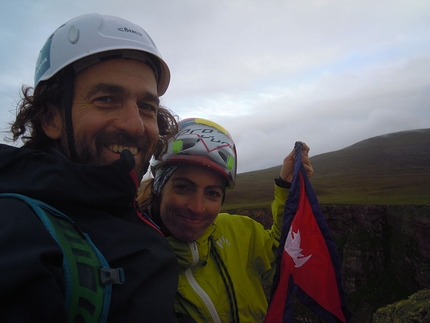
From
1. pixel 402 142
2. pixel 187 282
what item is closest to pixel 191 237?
pixel 187 282

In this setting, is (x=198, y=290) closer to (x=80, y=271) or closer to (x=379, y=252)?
(x=80, y=271)

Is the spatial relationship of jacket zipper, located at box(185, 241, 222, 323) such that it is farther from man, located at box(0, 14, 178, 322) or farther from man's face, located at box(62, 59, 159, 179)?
man's face, located at box(62, 59, 159, 179)

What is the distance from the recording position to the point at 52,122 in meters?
2.74

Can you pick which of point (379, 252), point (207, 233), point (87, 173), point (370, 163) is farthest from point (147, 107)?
point (370, 163)

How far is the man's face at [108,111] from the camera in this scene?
248cm

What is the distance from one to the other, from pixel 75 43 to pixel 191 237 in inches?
102

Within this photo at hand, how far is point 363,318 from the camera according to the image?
103 ft

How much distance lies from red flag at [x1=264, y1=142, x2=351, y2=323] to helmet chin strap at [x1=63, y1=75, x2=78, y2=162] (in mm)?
3143

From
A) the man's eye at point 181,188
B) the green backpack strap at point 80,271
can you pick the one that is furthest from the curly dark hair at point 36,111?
the man's eye at point 181,188

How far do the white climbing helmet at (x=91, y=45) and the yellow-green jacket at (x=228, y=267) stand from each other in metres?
2.39

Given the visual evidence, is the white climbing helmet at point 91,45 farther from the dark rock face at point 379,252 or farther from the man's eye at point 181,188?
the dark rock face at point 379,252

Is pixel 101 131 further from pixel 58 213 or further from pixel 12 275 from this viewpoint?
pixel 12 275

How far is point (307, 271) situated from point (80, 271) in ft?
11.3

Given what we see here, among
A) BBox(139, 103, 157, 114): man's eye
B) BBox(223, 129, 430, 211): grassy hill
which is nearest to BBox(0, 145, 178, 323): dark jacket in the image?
BBox(139, 103, 157, 114): man's eye
